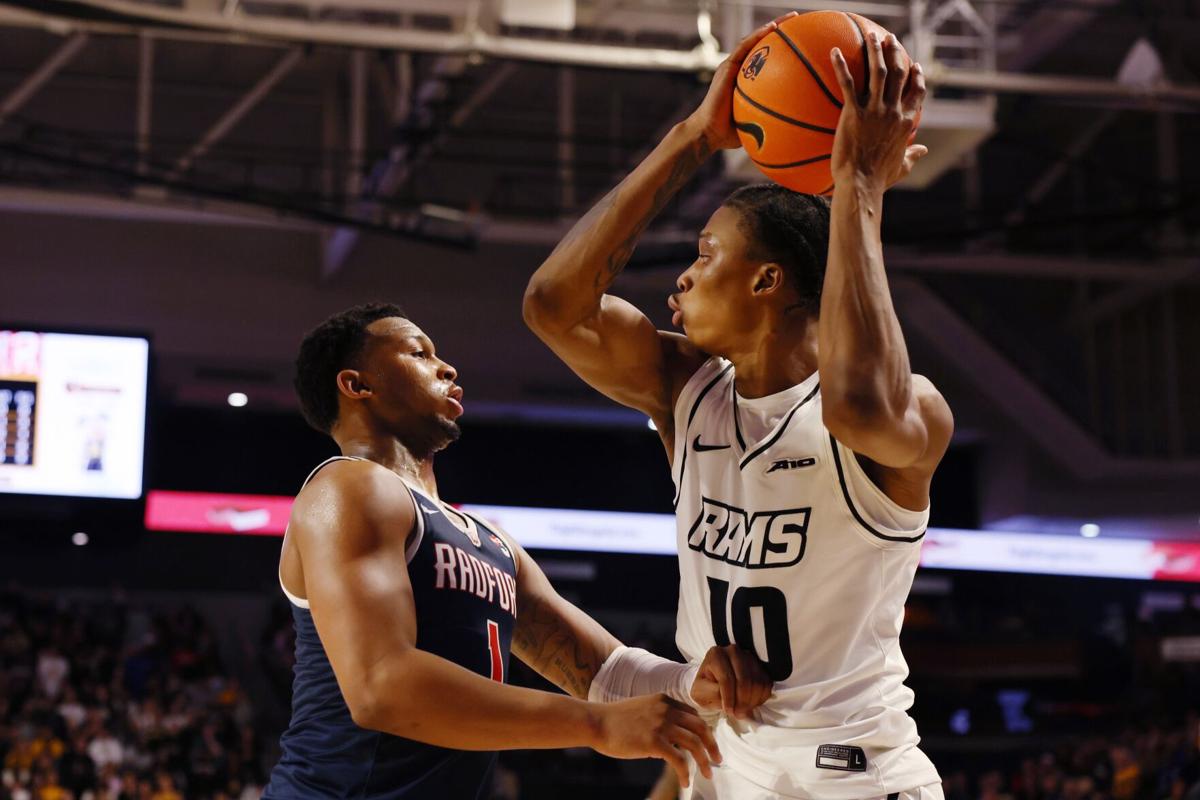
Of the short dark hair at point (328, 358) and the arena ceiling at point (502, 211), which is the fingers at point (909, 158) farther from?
the arena ceiling at point (502, 211)

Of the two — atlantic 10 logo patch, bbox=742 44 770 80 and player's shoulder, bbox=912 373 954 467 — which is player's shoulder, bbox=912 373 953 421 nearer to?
player's shoulder, bbox=912 373 954 467

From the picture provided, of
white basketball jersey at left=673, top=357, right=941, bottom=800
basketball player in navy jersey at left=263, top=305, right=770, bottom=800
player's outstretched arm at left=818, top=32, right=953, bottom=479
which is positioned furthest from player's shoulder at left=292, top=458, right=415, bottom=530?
player's outstretched arm at left=818, top=32, right=953, bottom=479

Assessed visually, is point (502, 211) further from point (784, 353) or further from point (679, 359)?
point (784, 353)

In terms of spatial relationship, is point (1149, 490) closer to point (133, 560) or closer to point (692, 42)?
point (692, 42)

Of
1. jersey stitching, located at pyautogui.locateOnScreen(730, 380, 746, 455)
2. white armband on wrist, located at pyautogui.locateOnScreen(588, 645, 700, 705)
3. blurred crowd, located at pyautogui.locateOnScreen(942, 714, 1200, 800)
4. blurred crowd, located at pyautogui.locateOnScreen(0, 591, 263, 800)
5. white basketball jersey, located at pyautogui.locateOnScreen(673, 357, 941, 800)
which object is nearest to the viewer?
white basketball jersey, located at pyautogui.locateOnScreen(673, 357, 941, 800)

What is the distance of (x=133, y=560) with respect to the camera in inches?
862

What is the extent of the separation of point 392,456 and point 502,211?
13.2 metres

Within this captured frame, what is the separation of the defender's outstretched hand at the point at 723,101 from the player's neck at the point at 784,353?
1.39 ft

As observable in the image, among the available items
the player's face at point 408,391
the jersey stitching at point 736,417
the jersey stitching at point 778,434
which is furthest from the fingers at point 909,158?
the player's face at point 408,391

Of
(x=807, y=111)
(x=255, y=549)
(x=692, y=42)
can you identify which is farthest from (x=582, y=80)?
(x=807, y=111)

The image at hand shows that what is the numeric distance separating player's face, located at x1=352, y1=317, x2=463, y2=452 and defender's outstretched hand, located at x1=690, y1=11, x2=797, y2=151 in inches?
39.1

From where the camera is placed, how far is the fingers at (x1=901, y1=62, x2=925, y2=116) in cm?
283

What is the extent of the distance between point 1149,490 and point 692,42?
31.1 ft

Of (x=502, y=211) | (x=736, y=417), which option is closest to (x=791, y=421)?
(x=736, y=417)
